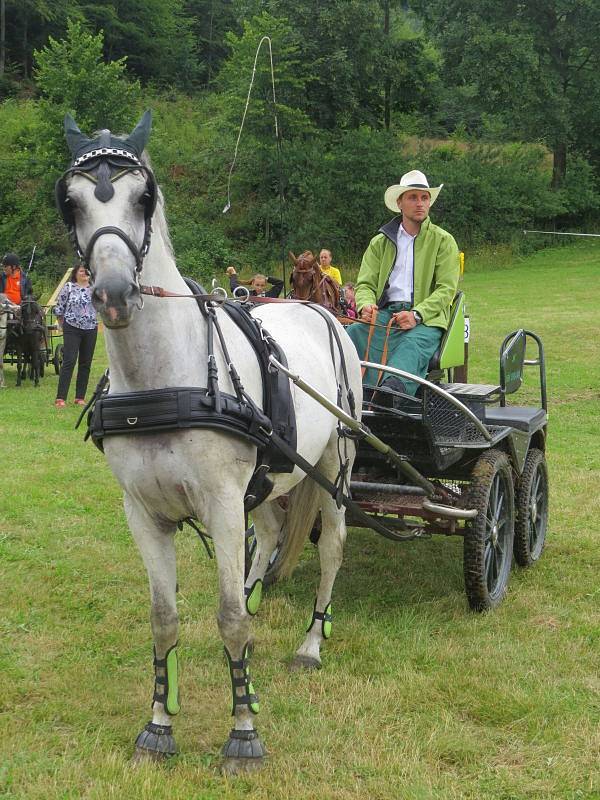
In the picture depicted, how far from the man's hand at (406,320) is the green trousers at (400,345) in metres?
0.05

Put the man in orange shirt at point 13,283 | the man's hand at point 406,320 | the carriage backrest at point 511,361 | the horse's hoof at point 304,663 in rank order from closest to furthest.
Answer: the horse's hoof at point 304,663 → the man's hand at point 406,320 → the carriage backrest at point 511,361 → the man in orange shirt at point 13,283

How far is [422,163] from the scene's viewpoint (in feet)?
112

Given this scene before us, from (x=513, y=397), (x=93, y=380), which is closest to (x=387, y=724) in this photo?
(x=513, y=397)

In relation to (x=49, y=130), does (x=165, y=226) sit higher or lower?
lower

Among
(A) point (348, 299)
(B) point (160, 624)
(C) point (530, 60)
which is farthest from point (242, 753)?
(C) point (530, 60)

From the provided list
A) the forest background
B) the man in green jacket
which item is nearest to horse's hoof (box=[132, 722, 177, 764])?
the man in green jacket

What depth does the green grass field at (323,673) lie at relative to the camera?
128 inches

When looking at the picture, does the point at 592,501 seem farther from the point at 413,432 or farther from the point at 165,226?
the point at 165,226

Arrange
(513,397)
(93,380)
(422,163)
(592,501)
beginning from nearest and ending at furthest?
(592,501) < (513,397) < (93,380) < (422,163)

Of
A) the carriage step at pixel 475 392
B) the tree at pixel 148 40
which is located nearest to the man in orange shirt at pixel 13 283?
the carriage step at pixel 475 392

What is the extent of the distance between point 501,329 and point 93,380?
28.2ft

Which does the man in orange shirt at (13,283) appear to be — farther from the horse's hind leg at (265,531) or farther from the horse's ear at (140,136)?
the horse's ear at (140,136)

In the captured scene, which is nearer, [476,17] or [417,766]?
[417,766]

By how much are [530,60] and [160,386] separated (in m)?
34.5
